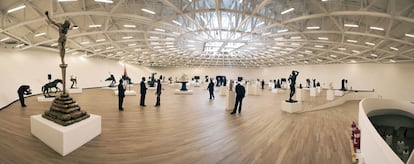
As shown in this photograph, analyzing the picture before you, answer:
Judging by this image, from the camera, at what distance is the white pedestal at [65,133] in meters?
3.55

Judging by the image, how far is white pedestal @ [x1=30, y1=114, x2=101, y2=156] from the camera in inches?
140

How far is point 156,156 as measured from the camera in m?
3.52

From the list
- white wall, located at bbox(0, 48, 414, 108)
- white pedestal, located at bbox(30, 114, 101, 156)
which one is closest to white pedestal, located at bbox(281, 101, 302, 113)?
white pedestal, located at bbox(30, 114, 101, 156)

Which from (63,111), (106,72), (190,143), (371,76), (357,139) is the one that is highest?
(106,72)

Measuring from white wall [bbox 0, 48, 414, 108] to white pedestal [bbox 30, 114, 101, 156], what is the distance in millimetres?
7898

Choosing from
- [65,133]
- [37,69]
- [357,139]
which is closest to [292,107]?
[357,139]

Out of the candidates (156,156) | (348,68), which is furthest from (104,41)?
(348,68)

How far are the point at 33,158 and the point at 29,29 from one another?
1319cm

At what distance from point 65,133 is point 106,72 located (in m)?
25.4

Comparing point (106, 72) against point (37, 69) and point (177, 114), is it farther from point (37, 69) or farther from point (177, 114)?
point (177, 114)

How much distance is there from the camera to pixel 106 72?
84.6 ft

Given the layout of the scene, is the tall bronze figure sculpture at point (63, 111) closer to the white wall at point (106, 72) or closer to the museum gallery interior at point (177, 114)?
the museum gallery interior at point (177, 114)

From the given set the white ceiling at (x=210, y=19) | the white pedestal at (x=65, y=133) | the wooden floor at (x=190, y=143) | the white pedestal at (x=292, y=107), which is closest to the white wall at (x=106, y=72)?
Answer: the white ceiling at (x=210, y=19)

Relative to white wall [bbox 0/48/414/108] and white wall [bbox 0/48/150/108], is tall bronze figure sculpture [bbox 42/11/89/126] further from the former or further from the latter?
white wall [bbox 0/48/414/108]
